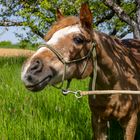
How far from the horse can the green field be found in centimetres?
63

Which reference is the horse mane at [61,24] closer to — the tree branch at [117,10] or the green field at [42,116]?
the green field at [42,116]

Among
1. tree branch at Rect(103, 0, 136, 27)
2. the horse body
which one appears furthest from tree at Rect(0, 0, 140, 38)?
the horse body

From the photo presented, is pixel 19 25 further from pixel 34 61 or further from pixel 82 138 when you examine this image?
pixel 34 61

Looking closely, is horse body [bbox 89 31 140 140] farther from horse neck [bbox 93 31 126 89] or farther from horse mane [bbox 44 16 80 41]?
horse mane [bbox 44 16 80 41]

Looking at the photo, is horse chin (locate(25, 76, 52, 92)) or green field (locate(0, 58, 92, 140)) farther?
green field (locate(0, 58, 92, 140))

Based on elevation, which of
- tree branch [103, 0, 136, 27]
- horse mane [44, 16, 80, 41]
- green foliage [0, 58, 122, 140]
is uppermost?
tree branch [103, 0, 136, 27]

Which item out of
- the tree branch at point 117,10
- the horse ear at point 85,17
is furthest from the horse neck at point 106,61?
the tree branch at point 117,10

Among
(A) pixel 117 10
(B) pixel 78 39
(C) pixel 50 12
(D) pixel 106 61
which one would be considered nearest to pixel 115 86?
(D) pixel 106 61

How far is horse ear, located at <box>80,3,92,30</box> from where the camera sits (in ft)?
11.1

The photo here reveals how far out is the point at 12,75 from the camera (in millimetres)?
8266

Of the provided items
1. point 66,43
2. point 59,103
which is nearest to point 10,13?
point 59,103

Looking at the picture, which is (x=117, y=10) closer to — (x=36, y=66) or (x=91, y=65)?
(x=91, y=65)

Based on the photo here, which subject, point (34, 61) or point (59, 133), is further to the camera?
point (59, 133)

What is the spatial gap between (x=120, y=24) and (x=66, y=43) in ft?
35.6
